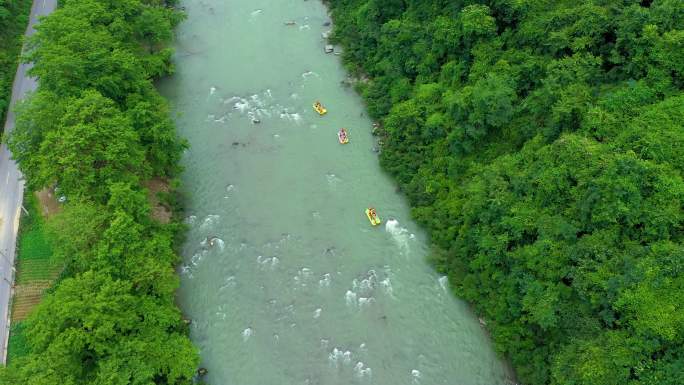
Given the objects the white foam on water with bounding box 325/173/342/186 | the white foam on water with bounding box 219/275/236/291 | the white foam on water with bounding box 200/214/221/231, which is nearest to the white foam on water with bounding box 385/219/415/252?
the white foam on water with bounding box 325/173/342/186

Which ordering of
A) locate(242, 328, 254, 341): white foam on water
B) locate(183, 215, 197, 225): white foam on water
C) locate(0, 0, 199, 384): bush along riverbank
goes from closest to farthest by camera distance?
locate(0, 0, 199, 384): bush along riverbank, locate(242, 328, 254, 341): white foam on water, locate(183, 215, 197, 225): white foam on water

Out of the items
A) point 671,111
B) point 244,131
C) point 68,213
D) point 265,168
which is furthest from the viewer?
point 244,131

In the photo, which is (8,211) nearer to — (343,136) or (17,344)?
(17,344)

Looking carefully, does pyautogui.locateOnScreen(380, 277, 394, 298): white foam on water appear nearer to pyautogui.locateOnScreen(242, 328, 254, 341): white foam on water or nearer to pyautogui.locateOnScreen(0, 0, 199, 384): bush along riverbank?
pyautogui.locateOnScreen(242, 328, 254, 341): white foam on water

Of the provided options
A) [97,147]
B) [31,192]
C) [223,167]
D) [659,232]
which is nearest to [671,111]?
[659,232]

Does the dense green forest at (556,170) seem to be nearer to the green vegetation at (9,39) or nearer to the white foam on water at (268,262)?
the white foam on water at (268,262)

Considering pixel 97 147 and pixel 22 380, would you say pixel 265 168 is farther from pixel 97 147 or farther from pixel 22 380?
pixel 22 380
